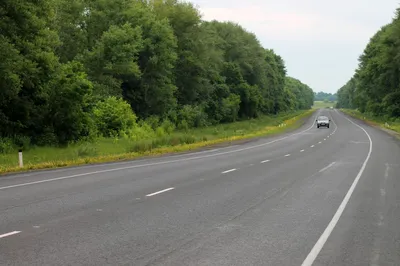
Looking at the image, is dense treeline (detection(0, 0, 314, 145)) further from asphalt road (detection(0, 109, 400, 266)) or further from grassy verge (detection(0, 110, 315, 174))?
asphalt road (detection(0, 109, 400, 266))

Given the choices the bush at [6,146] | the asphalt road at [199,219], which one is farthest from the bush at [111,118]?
the asphalt road at [199,219]

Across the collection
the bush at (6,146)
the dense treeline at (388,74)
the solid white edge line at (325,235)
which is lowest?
the solid white edge line at (325,235)

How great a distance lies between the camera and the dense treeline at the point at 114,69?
91.1 feet

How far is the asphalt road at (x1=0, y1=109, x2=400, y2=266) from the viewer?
628cm

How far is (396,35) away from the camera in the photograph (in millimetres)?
71188

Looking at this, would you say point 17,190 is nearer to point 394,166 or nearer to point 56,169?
point 56,169

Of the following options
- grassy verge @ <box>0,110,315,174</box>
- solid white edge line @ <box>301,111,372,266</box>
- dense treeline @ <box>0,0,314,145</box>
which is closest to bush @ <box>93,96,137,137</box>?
dense treeline @ <box>0,0,314,145</box>

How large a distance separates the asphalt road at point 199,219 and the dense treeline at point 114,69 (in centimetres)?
1374

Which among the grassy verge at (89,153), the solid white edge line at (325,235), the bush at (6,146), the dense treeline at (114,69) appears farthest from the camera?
the dense treeline at (114,69)

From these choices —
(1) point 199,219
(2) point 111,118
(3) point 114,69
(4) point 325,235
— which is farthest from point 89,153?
(3) point 114,69

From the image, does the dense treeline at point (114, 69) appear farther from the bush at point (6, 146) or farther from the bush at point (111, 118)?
the bush at point (6, 146)

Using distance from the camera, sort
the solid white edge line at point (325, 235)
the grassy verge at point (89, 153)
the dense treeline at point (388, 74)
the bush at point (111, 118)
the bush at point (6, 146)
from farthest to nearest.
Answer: the dense treeline at point (388, 74) → the bush at point (111, 118) → the bush at point (6, 146) → the grassy verge at point (89, 153) → the solid white edge line at point (325, 235)

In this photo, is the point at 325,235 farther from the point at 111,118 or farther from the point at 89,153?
the point at 111,118

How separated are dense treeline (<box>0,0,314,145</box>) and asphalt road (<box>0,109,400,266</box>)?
13.7 meters
